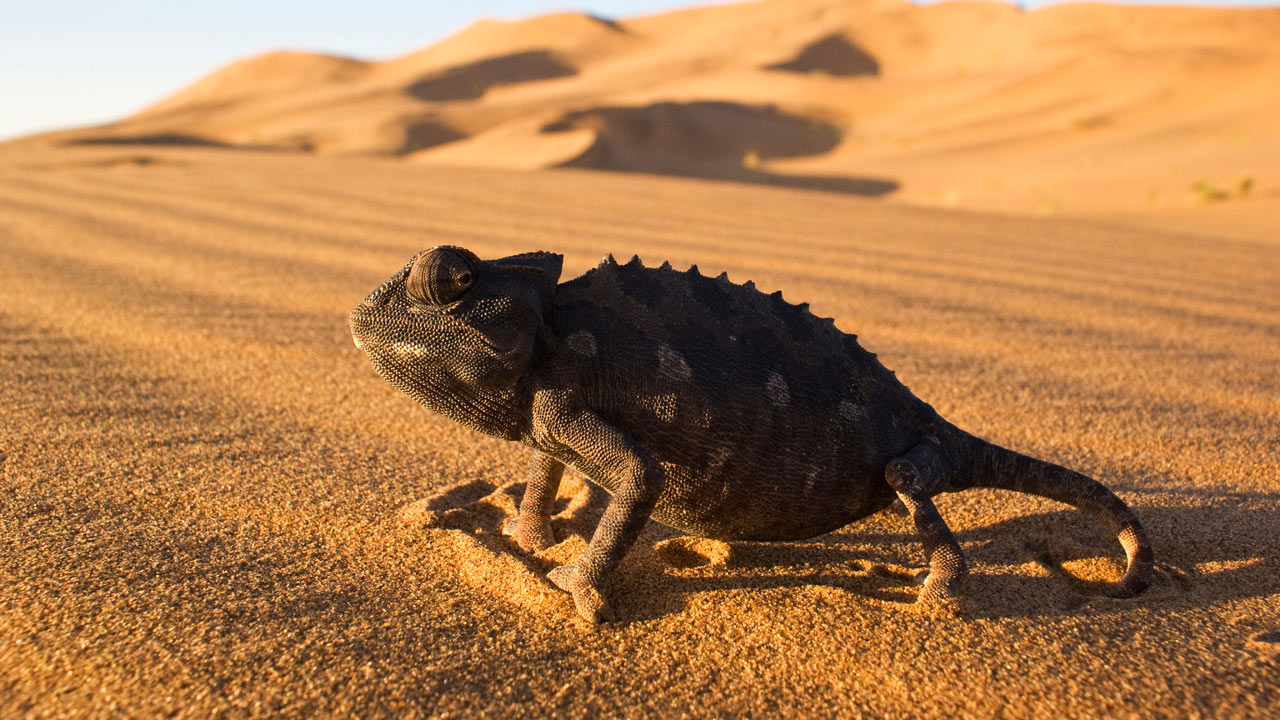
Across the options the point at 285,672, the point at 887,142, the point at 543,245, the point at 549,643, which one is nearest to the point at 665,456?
the point at 549,643

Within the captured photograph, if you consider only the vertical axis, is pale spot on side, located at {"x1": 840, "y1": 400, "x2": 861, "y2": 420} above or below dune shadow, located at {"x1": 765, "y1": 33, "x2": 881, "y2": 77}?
below

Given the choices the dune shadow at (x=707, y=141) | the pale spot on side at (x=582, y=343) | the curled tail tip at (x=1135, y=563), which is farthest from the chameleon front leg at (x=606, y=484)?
the dune shadow at (x=707, y=141)

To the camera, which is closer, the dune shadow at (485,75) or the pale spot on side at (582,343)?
the pale spot on side at (582,343)

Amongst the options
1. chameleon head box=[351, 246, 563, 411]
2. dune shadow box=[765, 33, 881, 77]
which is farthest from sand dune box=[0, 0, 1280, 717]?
dune shadow box=[765, 33, 881, 77]

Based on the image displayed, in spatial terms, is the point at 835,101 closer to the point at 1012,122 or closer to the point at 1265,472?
the point at 1012,122

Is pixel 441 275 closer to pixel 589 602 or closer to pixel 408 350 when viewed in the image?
pixel 408 350

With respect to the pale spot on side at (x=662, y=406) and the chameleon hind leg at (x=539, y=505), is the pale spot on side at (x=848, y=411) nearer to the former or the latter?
the pale spot on side at (x=662, y=406)

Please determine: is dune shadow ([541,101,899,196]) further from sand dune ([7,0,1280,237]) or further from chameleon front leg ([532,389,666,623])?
chameleon front leg ([532,389,666,623])
